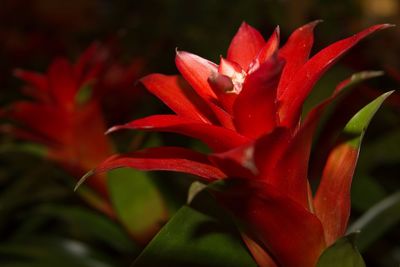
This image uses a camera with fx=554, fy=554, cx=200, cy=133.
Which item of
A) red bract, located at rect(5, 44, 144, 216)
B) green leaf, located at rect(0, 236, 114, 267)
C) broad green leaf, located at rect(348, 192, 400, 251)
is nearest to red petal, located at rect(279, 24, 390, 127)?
broad green leaf, located at rect(348, 192, 400, 251)

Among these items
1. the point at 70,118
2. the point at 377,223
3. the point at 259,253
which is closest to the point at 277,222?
the point at 259,253

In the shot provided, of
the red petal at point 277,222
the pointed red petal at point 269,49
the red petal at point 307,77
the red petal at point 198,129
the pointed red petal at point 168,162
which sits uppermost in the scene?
the pointed red petal at point 269,49

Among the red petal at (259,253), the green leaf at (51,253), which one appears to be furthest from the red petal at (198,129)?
the green leaf at (51,253)

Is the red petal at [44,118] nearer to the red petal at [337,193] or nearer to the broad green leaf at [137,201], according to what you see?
the broad green leaf at [137,201]

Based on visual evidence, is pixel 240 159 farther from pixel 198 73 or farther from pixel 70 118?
pixel 70 118

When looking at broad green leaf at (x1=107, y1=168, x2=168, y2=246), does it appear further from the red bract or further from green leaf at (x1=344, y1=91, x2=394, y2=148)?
green leaf at (x1=344, y1=91, x2=394, y2=148)

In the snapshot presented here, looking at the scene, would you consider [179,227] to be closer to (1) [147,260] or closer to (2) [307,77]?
(1) [147,260]
